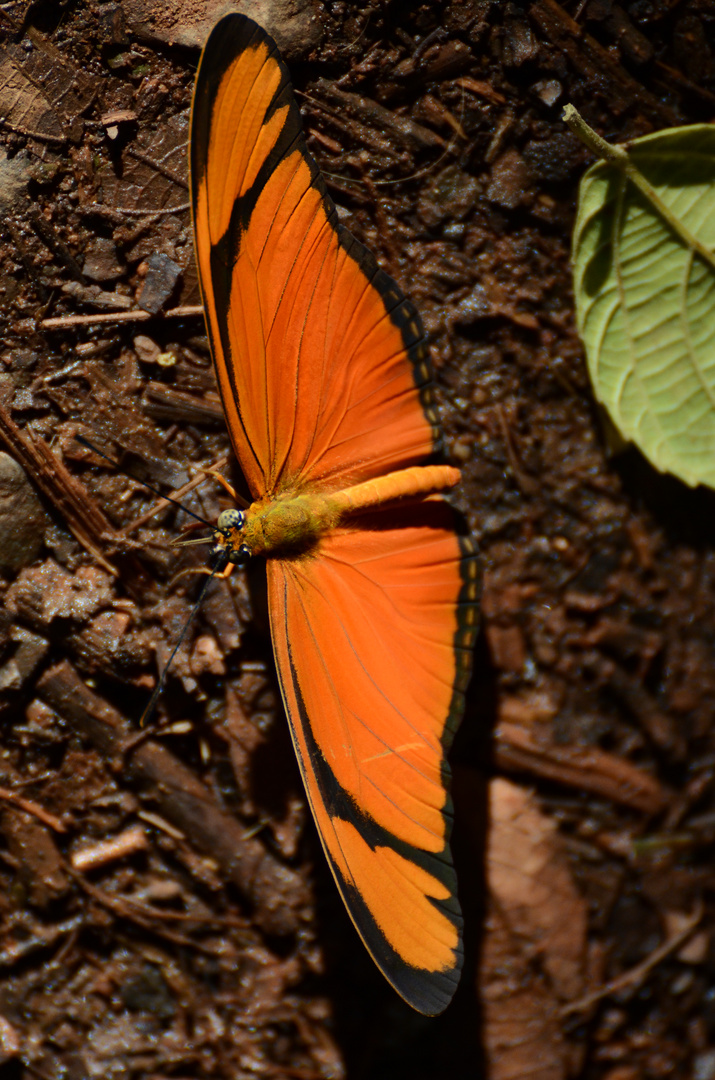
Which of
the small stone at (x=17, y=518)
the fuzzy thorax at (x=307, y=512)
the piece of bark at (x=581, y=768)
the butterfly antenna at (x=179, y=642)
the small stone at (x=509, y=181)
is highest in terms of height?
the small stone at (x=509, y=181)

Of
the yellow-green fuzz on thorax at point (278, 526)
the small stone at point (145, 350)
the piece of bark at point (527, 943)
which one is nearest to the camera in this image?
the yellow-green fuzz on thorax at point (278, 526)

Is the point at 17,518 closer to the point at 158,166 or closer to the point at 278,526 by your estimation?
the point at 278,526

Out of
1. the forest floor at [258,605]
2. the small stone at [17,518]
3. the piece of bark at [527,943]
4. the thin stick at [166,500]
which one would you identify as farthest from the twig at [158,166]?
the piece of bark at [527,943]

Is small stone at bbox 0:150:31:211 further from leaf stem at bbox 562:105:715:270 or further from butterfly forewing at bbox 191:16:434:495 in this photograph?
leaf stem at bbox 562:105:715:270

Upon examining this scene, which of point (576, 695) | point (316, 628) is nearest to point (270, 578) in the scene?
point (316, 628)

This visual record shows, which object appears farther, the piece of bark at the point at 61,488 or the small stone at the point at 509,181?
the small stone at the point at 509,181

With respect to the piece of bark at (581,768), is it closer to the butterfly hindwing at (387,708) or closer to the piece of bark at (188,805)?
the butterfly hindwing at (387,708)

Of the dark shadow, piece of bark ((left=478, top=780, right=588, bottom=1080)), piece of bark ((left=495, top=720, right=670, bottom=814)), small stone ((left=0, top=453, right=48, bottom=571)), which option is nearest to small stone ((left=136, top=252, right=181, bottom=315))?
small stone ((left=0, top=453, right=48, bottom=571))

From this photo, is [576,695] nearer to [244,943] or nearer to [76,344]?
[244,943]
